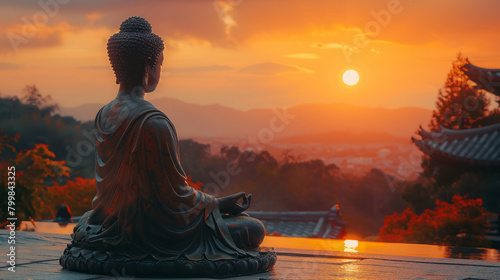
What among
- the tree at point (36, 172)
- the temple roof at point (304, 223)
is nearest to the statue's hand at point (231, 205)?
the tree at point (36, 172)

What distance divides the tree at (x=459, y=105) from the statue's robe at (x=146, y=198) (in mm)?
11104

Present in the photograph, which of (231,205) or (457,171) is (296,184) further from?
(231,205)

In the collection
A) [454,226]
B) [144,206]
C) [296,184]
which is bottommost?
[454,226]

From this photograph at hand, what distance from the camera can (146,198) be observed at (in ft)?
13.3

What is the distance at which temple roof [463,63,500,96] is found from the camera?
10.7m

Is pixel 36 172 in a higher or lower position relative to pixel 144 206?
higher

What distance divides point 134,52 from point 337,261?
2.46 metres

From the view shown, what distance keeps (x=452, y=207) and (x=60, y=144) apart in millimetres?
11497

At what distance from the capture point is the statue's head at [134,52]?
428 centimetres

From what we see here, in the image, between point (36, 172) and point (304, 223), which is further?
point (304, 223)

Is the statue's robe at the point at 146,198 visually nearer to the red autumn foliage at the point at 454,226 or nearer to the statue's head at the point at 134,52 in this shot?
the statue's head at the point at 134,52

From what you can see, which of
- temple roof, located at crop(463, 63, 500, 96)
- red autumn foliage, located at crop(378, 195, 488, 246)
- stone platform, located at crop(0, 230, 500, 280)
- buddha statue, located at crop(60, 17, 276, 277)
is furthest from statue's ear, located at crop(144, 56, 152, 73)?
temple roof, located at crop(463, 63, 500, 96)

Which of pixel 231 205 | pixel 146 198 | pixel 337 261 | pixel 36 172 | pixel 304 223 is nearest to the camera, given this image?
pixel 146 198

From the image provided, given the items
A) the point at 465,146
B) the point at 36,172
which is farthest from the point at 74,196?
the point at 465,146
